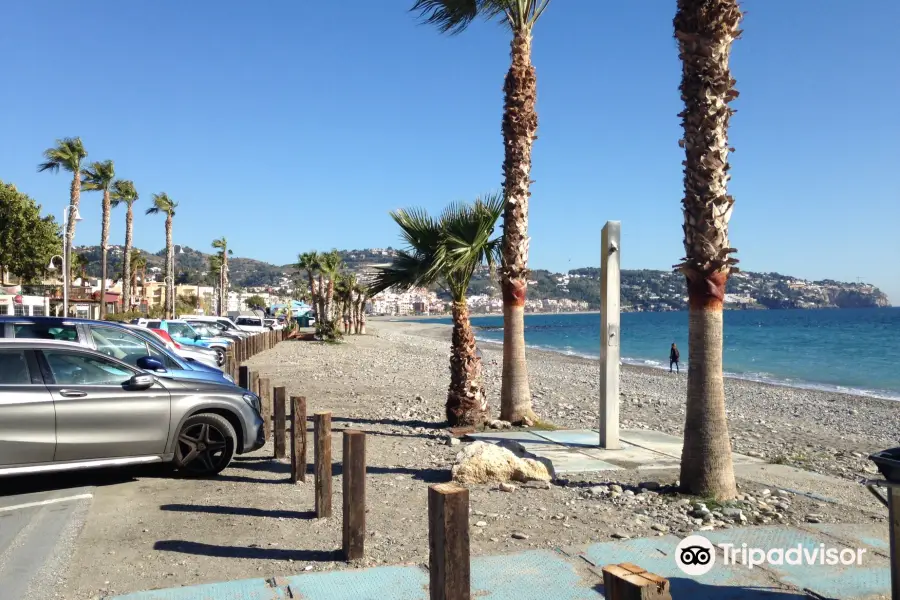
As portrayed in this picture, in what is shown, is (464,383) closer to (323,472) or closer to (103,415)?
(323,472)

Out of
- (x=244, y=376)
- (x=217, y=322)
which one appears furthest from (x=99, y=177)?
(x=244, y=376)

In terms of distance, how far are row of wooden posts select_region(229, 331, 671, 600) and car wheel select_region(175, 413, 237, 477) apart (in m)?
0.81

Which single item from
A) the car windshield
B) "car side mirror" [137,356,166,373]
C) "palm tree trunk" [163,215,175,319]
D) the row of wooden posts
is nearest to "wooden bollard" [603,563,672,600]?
the row of wooden posts

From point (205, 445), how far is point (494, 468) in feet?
9.91

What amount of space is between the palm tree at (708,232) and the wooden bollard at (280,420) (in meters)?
4.51

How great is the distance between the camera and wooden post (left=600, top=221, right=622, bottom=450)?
30.4 feet

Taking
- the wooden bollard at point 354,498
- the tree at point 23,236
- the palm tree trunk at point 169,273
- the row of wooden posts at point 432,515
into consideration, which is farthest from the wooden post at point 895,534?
the palm tree trunk at point 169,273

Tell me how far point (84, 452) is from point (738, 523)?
5.93 metres

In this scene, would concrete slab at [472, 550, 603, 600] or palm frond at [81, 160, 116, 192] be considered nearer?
concrete slab at [472, 550, 603, 600]

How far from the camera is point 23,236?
107 feet

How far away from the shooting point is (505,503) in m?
6.79

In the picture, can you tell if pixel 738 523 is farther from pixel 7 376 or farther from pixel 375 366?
pixel 375 366

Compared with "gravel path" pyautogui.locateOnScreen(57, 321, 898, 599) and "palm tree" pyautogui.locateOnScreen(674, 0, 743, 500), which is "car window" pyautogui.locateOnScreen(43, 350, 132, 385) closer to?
"gravel path" pyautogui.locateOnScreen(57, 321, 898, 599)

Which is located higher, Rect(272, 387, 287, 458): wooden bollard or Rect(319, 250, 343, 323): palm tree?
Rect(319, 250, 343, 323): palm tree
